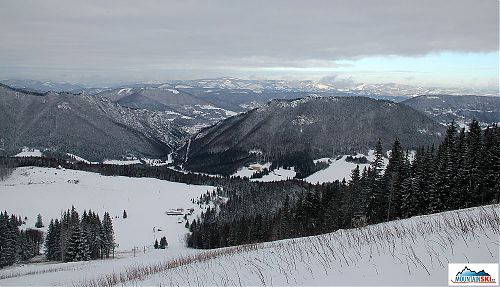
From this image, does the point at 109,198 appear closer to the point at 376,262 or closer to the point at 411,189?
the point at 411,189

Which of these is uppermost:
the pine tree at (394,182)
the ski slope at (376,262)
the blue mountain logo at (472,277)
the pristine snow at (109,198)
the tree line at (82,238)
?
the blue mountain logo at (472,277)

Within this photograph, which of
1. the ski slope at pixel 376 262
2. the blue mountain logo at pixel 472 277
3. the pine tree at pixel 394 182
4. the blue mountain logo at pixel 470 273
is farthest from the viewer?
the pine tree at pixel 394 182

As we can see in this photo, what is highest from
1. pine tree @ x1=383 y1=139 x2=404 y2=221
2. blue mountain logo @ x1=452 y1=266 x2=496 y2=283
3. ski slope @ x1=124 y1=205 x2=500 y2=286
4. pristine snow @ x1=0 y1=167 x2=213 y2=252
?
blue mountain logo @ x1=452 y1=266 x2=496 y2=283

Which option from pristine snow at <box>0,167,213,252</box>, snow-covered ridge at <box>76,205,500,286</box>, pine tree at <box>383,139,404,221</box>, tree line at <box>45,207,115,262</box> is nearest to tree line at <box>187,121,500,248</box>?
pine tree at <box>383,139,404,221</box>

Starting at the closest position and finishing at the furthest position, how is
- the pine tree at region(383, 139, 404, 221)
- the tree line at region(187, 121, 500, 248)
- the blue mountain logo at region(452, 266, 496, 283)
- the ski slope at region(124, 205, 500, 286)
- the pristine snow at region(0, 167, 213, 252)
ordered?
the blue mountain logo at region(452, 266, 496, 283) → the ski slope at region(124, 205, 500, 286) → the tree line at region(187, 121, 500, 248) → the pine tree at region(383, 139, 404, 221) → the pristine snow at region(0, 167, 213, 252)

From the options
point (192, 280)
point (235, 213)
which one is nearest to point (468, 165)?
point (192, 280)

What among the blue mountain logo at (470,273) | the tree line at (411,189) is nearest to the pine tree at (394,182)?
the tree line at (411,189)

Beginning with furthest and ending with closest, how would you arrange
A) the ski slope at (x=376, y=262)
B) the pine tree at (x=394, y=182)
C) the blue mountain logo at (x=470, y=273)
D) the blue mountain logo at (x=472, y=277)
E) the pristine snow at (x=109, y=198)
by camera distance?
the pristine snow at (x=109, y=198)
the pine tree at (x=394, y=182)
the ski slope at (x=376, y=262)
the blue mountain logo at (x=470, y=273)
the blue mountain logo at (x=472, y=277)

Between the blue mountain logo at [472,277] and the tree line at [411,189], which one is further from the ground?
the blue mountain logo at [472,277]

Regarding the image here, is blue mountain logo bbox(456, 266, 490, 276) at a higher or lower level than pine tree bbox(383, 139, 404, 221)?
higher

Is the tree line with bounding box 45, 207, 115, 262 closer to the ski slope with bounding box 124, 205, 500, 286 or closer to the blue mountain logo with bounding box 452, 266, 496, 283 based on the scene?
the ski slope with bounding box 124, 205, 500, 286

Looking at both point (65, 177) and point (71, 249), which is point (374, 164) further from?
point (65, 177)

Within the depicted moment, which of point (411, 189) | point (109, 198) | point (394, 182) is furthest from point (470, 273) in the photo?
point (109, 198)

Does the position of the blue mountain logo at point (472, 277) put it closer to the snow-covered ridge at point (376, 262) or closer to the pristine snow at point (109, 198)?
the snow-covered ridge at point (376, 262)
